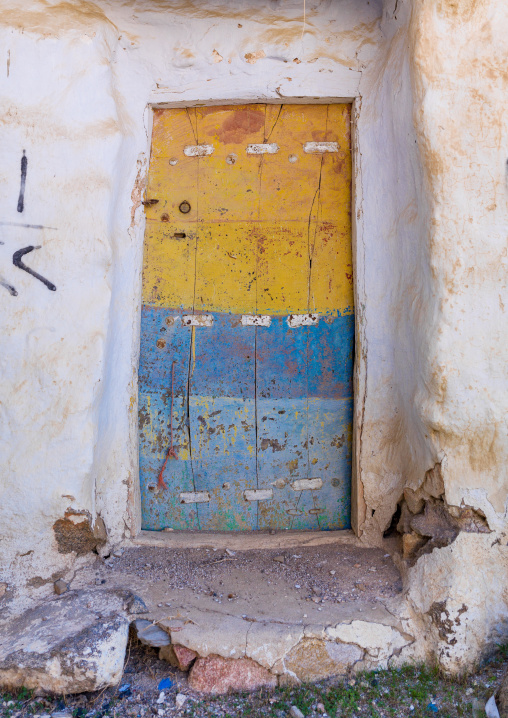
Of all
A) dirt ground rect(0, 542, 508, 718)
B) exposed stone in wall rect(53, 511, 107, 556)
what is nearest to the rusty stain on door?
dirt ground rect(0, 542, 508, 718)

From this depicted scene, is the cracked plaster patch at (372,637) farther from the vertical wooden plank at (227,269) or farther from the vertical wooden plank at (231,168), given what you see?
the vertical wooden plank at (231,168)

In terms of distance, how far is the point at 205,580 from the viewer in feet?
7.95

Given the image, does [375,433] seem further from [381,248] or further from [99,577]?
[99,577]

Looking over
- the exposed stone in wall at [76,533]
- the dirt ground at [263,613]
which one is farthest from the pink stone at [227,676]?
the exposed stone in wall at [76,533]

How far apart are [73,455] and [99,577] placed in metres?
0.57

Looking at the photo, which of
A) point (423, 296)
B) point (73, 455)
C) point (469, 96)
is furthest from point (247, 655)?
point (469, 96)

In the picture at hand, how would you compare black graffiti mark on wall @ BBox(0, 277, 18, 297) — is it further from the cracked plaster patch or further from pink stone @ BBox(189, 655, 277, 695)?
the cracked plaster patch

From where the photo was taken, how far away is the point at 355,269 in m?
2.69

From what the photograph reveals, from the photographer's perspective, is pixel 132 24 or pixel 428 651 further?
pixel 132 24

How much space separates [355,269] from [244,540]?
148 cm

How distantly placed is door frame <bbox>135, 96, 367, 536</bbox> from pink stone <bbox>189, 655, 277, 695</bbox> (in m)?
0.79

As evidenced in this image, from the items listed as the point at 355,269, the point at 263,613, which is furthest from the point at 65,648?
the point at 355,269

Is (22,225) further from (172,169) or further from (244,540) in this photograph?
(244,540)

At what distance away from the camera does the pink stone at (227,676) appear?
2.05 metres
